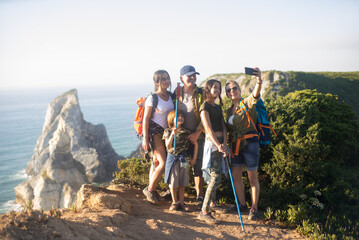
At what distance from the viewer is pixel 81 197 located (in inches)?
221

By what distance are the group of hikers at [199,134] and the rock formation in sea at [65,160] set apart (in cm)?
4015

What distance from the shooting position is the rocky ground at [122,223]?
3.40 meters

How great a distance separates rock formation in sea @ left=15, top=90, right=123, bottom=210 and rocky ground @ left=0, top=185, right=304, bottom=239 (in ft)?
130

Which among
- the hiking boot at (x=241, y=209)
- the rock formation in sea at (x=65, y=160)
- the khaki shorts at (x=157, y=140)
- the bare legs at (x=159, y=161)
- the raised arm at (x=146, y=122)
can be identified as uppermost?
the raised arm at (x=146, y=122)

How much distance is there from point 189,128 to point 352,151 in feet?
32.9

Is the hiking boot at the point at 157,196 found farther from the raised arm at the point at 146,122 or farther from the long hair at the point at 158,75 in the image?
the long hair at the point at 158,75

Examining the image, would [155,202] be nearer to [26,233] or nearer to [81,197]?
[81,197]

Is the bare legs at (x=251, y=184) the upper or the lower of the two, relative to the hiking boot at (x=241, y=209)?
upper

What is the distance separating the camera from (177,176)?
5.48 metres

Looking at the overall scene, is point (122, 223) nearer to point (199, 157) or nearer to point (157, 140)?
point (157, 140)

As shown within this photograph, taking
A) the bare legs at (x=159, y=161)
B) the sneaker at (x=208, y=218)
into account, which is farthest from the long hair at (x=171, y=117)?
the sneaker at (x=208, y=218)

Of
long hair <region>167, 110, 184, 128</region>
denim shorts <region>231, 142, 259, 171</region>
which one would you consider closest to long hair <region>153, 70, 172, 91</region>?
long hair <region>167, 110, 184, 128</region>

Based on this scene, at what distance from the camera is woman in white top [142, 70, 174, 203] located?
17.8 ft

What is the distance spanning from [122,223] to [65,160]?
51.5m
